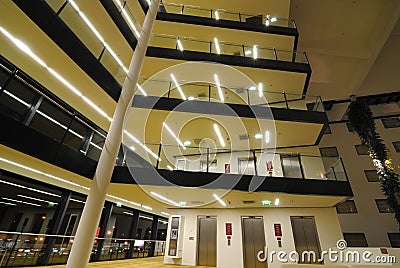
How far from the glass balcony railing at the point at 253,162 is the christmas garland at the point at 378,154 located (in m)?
3.58

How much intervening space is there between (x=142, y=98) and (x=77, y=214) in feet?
16.8

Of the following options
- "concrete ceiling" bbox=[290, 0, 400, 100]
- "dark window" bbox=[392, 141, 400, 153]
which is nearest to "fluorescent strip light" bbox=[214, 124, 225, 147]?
"concrete ceiling" bbox=[290, 0, 400, 100]

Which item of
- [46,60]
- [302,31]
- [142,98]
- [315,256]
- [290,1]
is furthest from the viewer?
[302,31]

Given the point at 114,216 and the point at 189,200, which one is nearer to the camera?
the point at 189,200

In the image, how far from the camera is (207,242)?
28.8 feet

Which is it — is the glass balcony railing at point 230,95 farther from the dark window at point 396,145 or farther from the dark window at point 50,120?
the dark window at point 396,145

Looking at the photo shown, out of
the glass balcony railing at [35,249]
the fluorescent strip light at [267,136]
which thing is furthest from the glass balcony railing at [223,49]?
the glass balcony railing at [35,249]

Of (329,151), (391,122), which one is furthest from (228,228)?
(391,122)

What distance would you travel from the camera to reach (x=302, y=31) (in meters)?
11.2

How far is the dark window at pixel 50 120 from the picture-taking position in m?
5.83

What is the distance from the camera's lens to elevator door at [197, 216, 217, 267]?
27.9 feet

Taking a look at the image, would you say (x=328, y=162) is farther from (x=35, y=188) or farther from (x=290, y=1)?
(x=35, y=188)

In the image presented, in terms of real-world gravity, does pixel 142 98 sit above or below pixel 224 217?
above

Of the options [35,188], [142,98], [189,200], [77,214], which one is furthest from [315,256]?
[35,188]
